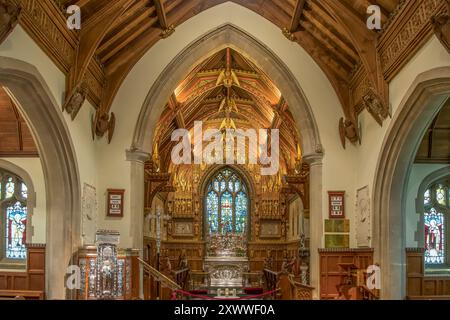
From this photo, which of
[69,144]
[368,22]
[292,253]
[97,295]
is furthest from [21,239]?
[292,253]

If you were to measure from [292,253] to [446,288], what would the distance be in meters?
9.63

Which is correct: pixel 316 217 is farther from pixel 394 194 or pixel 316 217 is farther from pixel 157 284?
pixel 157 284

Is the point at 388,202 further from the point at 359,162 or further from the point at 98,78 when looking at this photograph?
the point at 98,78

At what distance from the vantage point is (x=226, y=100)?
1881 centimetres

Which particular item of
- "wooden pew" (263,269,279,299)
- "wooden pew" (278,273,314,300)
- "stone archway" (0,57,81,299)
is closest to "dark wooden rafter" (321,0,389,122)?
"wooden pew" (278,273,314,300)

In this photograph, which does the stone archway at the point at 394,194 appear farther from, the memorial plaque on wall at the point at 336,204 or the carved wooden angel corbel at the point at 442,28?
the carved wooden angel corbel at the point at 442,28

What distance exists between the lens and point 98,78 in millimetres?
11281

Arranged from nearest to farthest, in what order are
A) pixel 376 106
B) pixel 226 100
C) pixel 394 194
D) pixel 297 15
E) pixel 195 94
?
pixel 376 106 < pixel 394 194 < pixel 297 15 < pixel 195 94 < pixel 226 100

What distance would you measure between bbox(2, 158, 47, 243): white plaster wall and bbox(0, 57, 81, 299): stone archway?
1830 millimetres

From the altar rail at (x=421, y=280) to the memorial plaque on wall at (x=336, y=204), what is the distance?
1.49 m

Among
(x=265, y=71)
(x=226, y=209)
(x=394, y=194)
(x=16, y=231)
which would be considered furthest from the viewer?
(x=226, y=209)

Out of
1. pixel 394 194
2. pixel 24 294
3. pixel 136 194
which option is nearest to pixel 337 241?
pixel 394 194

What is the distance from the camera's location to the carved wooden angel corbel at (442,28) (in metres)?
6.97

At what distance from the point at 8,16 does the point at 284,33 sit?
6413 millimetres
